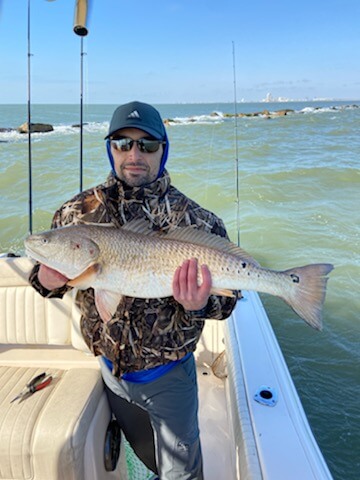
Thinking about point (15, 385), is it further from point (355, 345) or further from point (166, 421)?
point (355, 345)

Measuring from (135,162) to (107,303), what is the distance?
0.75 meters

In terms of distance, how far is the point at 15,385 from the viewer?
2.91 metres

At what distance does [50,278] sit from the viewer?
2078mm

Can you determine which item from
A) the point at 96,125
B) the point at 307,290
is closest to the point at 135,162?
the point at 307,290

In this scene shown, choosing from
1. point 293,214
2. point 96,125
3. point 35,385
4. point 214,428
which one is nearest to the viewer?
point 35,385

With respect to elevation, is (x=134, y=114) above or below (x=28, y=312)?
above

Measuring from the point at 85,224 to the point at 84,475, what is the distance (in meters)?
1.49

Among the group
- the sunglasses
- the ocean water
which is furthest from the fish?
the ocean water

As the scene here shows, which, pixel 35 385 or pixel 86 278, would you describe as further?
pixel 35 385

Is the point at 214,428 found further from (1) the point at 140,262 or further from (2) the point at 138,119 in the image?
(2) the point at 138,119

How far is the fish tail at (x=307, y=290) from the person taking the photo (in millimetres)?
2084

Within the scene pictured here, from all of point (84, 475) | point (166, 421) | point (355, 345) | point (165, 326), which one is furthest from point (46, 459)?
point (355, 345)

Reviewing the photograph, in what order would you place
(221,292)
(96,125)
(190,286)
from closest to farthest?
(190,286), (221,292), (96,125)

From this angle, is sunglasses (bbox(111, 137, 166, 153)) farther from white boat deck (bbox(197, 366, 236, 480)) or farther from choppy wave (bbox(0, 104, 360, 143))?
choppy wave (bbox(0, 104, 360, 143))
